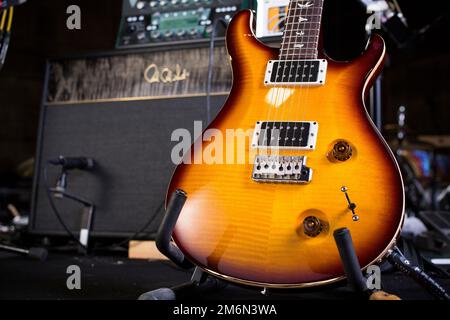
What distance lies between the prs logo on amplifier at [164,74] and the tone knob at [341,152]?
2.54ft

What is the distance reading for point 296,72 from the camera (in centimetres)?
98

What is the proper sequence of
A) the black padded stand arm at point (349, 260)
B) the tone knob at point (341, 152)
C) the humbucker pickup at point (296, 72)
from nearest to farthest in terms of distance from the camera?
the black padded stand arm at point (349, 260) → the tone knob at point (341, 152) → the humbucker pickup at point (296, 72)

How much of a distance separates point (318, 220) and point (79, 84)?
1118 millimetres

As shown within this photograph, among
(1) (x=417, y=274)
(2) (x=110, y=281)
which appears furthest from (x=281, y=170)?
(2) (x=110, y=281)

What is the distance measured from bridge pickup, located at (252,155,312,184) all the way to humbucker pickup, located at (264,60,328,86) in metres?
0.16

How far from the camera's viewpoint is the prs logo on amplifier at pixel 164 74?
5.08 feet

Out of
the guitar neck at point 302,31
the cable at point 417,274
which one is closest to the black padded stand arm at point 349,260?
the cable at point 417,274

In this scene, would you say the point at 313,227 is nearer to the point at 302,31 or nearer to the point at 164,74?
the point at 302,31

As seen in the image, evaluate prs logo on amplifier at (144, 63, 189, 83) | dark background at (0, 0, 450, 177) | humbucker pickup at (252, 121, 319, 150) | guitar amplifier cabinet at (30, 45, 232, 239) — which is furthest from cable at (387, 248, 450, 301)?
dark background at (0, 0, 450, 177)

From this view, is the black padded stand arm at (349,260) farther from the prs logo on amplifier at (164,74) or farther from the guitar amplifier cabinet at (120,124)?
the prs logo on amplifier at (164,74)

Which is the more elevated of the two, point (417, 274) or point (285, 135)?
point (285, 135)

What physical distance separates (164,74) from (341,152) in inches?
33.4

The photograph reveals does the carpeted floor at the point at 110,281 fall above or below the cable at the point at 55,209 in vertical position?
below

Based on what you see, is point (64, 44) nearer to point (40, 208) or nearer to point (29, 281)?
point (40, 208)
